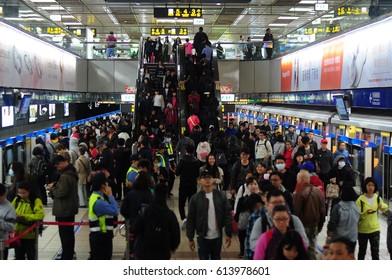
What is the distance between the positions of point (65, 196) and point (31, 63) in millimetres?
10337

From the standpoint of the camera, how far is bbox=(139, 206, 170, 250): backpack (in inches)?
240

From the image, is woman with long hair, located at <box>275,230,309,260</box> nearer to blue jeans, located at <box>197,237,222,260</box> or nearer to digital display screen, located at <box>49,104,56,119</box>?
blue jeans, located at <box>197,237,222,260</box>

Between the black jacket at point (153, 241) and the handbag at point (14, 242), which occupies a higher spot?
the black jacket at point (153, 241)

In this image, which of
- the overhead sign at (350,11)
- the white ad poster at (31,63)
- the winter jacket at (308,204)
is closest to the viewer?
the winter jacket at (308,204)

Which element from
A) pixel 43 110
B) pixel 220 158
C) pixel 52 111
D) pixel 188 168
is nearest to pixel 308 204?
pixel 188 168

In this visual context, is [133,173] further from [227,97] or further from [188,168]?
[227,97]

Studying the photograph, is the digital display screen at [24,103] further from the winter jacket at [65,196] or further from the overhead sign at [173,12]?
the winter jacket at [65,196]

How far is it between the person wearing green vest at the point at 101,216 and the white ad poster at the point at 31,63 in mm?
7995

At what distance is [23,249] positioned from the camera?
7.93 m

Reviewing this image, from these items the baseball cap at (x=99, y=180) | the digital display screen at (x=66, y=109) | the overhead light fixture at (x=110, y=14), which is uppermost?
the overhead light fixture at (x=110, y=14)

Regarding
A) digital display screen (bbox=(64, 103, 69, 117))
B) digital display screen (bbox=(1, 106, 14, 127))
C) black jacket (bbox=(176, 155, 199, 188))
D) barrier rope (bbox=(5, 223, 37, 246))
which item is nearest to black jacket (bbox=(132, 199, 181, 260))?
barrier rope (bbox=(5, 223, 37, 246))

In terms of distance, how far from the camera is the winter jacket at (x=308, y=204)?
26.3 ft

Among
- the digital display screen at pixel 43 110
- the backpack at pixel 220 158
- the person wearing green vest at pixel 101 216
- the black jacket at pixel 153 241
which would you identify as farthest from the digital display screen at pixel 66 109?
the black jacket at pixel 153 241

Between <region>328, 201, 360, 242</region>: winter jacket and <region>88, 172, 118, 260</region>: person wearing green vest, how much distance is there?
2.90 metres
